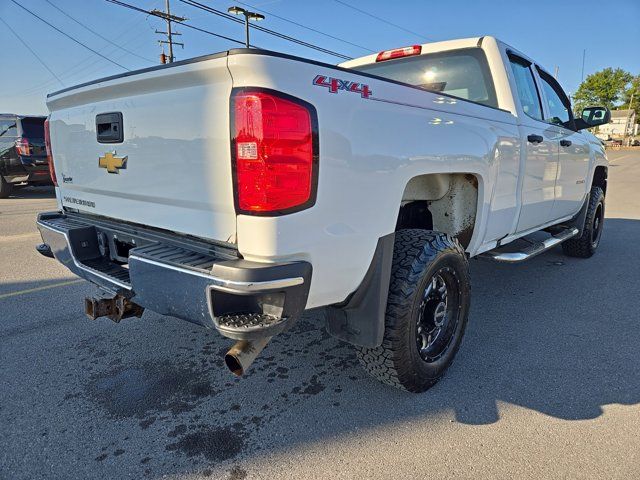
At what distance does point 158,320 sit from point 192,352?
695mm

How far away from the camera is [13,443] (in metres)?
2.24

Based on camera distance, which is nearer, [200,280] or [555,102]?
[200,280]

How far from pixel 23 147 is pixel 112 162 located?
35.3ft

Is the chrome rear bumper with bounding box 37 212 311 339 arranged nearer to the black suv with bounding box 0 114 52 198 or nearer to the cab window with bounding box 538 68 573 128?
the cab window with bounding box 538 68 573 128

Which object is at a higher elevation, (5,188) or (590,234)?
(590,234)

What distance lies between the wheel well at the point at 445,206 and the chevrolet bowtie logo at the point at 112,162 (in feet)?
5.52

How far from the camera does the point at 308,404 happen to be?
2582 millimetres

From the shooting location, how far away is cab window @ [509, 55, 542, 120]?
3760mm

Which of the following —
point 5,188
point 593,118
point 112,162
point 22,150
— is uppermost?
point 593,118

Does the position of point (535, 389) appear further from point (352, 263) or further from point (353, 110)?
point (353, 110)

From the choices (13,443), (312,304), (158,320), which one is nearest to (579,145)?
(312,304)

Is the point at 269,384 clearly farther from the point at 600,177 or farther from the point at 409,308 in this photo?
the point at 600,177

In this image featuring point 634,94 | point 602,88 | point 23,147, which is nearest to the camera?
point 23,147

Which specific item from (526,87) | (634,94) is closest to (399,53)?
(526,87)
